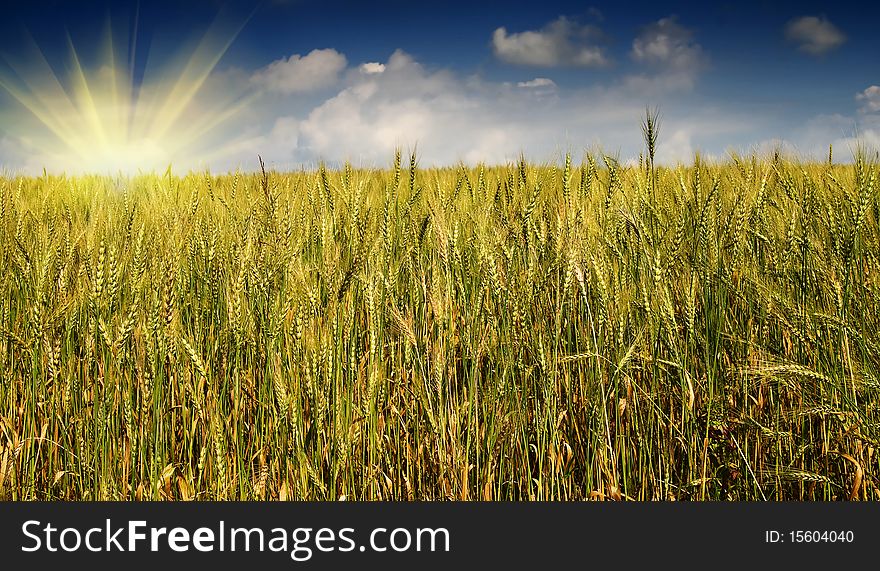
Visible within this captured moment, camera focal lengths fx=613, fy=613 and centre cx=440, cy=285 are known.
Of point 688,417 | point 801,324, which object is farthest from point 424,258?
point 801,324

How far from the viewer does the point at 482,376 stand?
1.90 m

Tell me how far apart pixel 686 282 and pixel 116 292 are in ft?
5.00

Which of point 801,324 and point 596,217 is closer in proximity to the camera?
point 801,324

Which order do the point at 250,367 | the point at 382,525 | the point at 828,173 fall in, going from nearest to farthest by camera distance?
the point at 382,525 → the point at 250,367 → the point at 828,173

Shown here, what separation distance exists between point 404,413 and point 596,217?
1.18m

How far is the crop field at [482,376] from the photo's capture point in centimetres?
146

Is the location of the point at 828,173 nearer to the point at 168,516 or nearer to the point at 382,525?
the point at 382,525

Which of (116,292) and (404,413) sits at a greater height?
(116,292)

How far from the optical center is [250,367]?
5.45ft

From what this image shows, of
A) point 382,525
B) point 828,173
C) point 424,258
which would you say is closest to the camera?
point 382,525

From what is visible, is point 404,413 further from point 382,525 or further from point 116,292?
point 116,292

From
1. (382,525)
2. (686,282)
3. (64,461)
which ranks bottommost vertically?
(382,525)

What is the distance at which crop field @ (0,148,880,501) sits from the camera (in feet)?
4.79

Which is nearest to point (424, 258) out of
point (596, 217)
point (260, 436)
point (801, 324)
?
point (596, 217)
